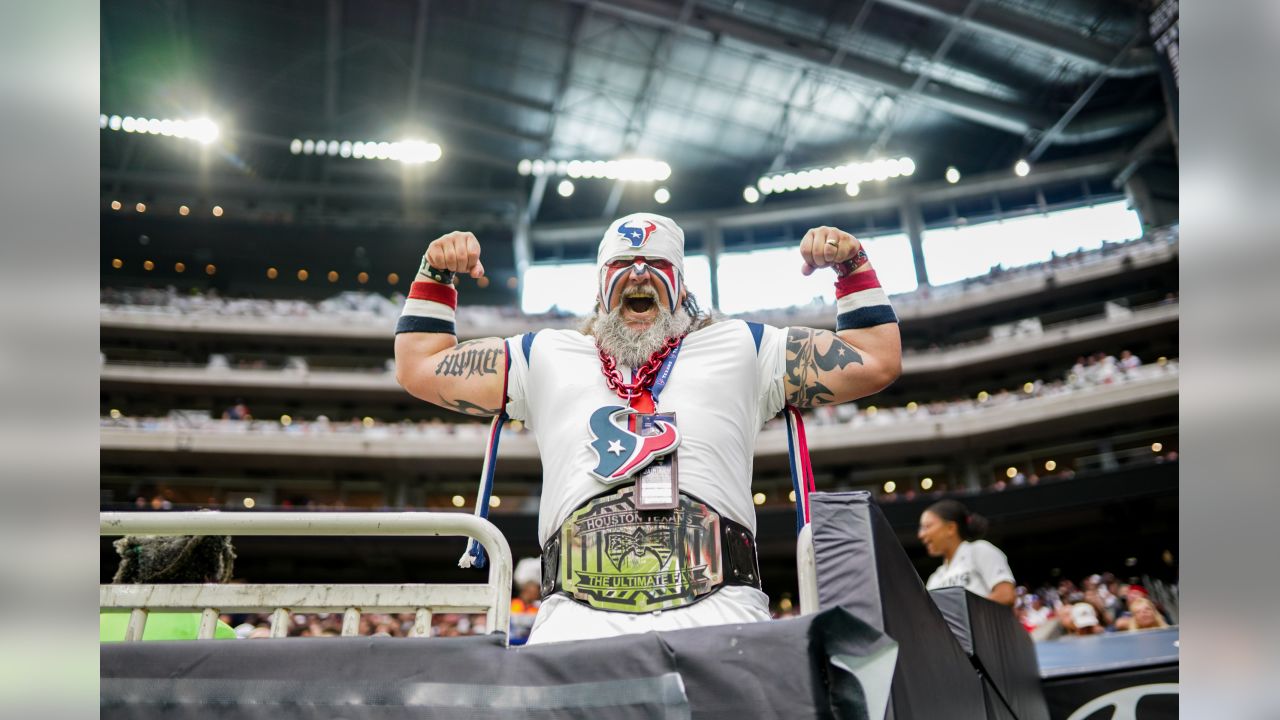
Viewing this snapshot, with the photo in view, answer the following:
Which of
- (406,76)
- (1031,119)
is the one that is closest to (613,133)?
(406,76)

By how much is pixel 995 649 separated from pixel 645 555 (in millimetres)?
2183

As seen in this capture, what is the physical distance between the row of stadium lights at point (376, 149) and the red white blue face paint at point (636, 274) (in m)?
27.7

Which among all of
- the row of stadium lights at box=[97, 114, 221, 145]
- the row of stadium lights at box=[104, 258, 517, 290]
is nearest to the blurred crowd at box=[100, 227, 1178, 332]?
the row of stadium lights at box=[104, 258, 517, 290]

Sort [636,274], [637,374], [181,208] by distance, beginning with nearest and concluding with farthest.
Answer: [637,374], [636,274], [181,208]

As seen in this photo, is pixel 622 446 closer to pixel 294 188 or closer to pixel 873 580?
pixel 873 580

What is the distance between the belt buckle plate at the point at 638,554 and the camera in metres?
2.43

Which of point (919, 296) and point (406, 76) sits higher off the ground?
point (406, 76)

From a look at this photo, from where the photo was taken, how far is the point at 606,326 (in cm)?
302

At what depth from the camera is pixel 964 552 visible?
6.60 metres

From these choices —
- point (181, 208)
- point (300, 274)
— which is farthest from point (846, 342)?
point (300, 274)

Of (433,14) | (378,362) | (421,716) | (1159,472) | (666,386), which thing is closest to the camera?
(421,716)
